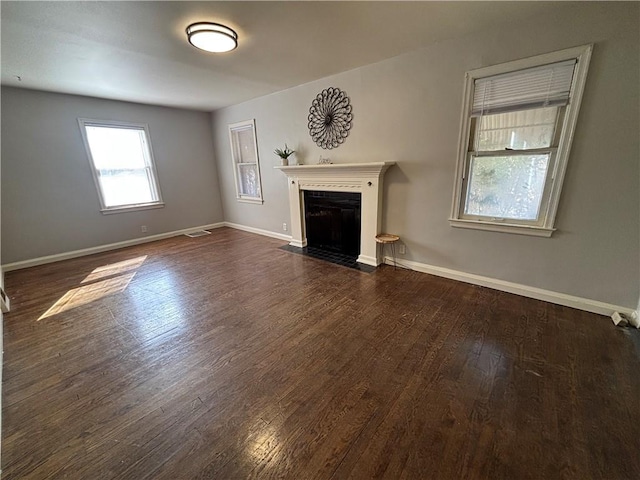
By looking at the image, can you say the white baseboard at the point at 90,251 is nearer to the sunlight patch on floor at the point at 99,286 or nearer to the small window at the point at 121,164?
the small window at the point at 121,164

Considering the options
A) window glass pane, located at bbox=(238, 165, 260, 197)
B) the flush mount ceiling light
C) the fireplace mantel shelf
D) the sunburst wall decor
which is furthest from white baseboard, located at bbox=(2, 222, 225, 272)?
the flush mount ceiling light

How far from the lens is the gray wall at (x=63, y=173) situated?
363 centimetres

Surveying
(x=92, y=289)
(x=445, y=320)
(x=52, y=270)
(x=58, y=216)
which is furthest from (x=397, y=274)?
(x=58, y=216)

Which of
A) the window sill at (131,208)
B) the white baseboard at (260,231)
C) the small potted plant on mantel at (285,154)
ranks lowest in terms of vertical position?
the white baseboard at (260,231)

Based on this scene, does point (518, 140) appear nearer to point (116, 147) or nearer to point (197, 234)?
point (197, 234)

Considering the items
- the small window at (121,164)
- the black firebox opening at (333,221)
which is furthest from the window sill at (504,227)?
the small window at (121,164)

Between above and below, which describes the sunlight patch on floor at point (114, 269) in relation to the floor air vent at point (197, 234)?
below

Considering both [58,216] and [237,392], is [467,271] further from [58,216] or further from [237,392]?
[58,216]

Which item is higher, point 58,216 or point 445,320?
point 58,216

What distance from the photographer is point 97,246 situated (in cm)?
450

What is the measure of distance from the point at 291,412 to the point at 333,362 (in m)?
0.47

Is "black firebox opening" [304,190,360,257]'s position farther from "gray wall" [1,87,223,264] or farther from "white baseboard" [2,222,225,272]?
"gray wall" [1,87,223,264]

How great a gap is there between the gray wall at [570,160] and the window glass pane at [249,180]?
5.08 ft

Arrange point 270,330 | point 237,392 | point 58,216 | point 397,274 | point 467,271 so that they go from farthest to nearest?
1. point 58,216
2. point 397,274
3. point 467,271
4. point 270,330
5. point 237,392
